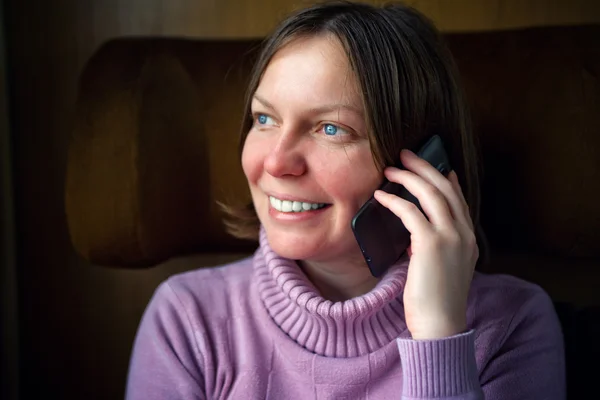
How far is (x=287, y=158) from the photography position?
0.83 meters

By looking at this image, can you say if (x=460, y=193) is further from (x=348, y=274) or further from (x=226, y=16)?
(x=226, y=16)

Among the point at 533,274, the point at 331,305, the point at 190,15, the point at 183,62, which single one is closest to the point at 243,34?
the point at 190,15

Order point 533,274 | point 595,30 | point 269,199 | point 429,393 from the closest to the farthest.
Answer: point 429,393, point 269,199, point 595,30, point 533,274

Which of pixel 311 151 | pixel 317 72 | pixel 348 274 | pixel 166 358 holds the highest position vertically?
pixel 317 72

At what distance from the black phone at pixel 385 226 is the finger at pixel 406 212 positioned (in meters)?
0.01

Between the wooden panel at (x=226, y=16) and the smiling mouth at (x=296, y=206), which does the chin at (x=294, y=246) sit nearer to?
the smiling mouth at (x=296, y=206)

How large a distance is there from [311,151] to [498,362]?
0.43m

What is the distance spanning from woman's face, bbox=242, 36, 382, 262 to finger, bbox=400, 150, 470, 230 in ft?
0.17

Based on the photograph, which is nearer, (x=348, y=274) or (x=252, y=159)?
(x=252, y=159)

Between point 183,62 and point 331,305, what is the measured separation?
520 millimetres

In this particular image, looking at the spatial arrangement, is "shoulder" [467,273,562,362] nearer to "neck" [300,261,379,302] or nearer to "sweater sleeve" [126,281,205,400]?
"neck" [300,261,379,302]

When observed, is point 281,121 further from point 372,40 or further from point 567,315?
point 567,315

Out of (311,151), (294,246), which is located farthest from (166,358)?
(311,151)

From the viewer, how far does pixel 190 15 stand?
1309mm
